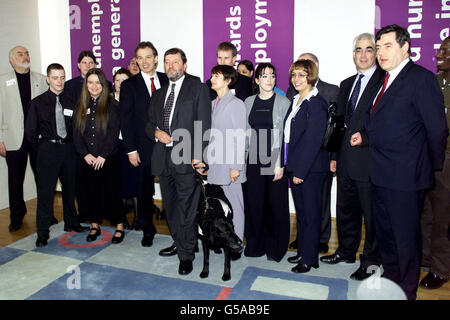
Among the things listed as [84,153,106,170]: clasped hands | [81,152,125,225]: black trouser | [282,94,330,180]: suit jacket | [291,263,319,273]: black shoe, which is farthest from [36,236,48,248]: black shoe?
[282,94,330,180]: suit jacket

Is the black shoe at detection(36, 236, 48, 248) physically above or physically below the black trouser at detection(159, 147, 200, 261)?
below

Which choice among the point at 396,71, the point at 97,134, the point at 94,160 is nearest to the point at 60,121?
the point at 97,134

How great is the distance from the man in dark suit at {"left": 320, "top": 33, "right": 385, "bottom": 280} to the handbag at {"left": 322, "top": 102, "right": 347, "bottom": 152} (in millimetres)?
58

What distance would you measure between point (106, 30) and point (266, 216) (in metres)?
4.01

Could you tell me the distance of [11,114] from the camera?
4.63 m

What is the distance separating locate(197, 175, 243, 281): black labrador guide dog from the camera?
3.05 meters

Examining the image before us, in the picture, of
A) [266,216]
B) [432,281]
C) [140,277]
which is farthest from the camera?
[266,216]

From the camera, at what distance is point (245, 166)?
11.9 feet

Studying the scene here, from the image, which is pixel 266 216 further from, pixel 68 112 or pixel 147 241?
pixel 68 112

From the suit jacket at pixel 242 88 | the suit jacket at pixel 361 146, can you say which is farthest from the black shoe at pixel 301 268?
the suit jacket at pixel 242 88

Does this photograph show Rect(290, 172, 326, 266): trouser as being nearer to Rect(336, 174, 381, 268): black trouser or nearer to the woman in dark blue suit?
the woman in dark blue suit
